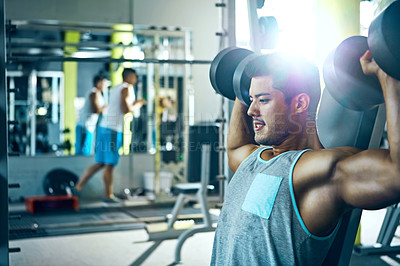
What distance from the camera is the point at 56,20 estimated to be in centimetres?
502

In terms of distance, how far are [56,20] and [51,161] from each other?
149cm

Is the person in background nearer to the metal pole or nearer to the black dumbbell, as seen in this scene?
the metal pole

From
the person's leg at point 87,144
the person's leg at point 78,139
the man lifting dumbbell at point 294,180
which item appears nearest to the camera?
the man lifting dumbbell at point 294,180

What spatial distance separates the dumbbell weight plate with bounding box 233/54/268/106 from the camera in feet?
4.10

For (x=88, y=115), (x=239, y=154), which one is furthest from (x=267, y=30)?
(x=88, y=115)

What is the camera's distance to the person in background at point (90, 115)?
496cm

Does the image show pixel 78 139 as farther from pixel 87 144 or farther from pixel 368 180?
pixel 368 180

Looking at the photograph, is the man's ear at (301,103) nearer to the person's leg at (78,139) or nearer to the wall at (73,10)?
the wall at (73,10)

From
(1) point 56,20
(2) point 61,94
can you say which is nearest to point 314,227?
(1) point 56,20

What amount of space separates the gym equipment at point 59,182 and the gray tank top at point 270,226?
4.11 metres

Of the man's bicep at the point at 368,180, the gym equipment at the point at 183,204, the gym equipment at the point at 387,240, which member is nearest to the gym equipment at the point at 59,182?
the gym equipment at the point at 183,204

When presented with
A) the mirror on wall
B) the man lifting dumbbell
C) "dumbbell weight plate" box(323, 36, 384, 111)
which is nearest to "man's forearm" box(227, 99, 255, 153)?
the man lifting dumbbell

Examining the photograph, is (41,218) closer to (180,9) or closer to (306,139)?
(180,9)

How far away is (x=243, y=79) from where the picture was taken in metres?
1.27
